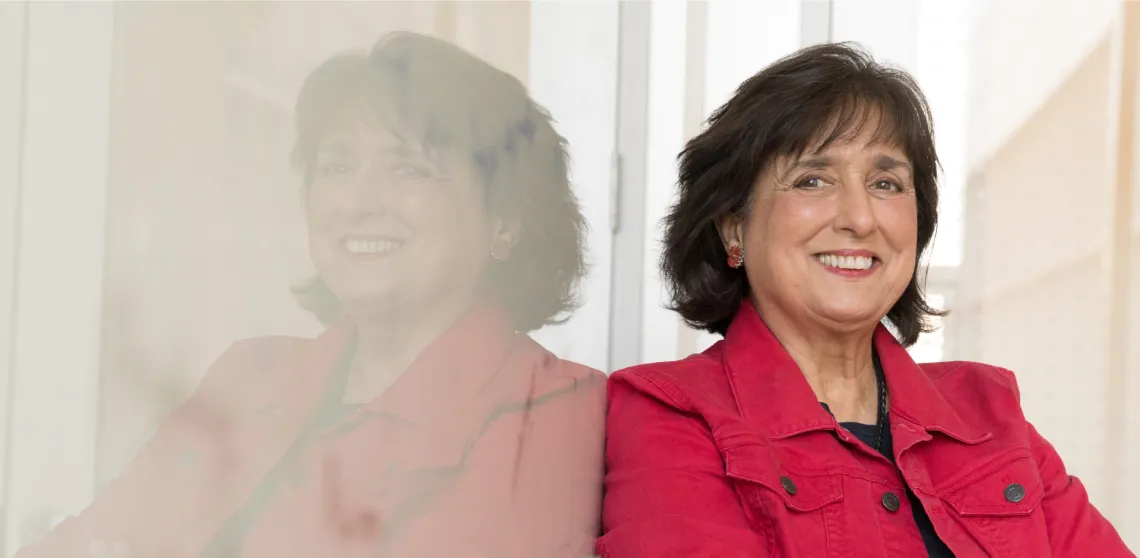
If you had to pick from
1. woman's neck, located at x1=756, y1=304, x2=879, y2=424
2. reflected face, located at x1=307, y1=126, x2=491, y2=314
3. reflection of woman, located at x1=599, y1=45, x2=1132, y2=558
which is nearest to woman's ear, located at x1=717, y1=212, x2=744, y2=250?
reflection of woman, located at x1=599, y1=45, x2=1132, y2=558

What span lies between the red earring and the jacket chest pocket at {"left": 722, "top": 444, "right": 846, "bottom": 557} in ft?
1.19

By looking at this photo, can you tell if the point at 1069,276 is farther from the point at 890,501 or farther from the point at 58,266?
the point at 58,266

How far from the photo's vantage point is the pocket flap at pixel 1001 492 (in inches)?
53.3

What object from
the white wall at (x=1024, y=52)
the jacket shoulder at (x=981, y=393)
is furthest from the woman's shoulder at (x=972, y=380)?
the white wall at (x=1024, y=52)

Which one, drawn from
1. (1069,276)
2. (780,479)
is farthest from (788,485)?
(1069,276)

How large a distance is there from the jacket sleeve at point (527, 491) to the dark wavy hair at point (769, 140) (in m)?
0.27

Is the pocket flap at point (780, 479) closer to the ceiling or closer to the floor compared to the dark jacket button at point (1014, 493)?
closer to the ceiling

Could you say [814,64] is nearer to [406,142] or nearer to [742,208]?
[742,208]

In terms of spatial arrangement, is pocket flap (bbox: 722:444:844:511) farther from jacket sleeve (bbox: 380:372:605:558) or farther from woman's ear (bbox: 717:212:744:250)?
woman's ear (bbox: 717:212:744:250)

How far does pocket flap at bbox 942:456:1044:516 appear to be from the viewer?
135 centimetres

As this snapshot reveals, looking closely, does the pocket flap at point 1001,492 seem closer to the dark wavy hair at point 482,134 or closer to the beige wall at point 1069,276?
the dark wavy hair at point 482,134

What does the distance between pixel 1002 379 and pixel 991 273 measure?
0.79m

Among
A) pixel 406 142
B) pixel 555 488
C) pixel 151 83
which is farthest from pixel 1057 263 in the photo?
pixel 151 83

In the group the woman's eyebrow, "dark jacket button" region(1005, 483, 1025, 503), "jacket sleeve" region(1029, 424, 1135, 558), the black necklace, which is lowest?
"jacket sleeve" region(1029, 424, 1135, 558)
